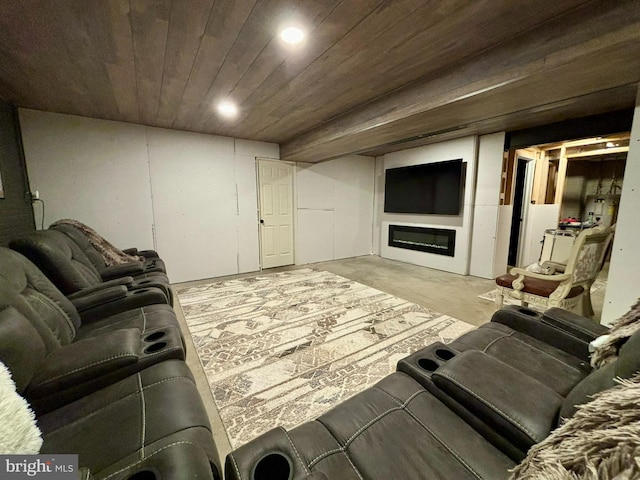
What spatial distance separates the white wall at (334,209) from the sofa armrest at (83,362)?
427 cm

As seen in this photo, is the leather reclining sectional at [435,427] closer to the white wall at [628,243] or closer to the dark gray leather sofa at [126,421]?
the dark gray leather sofa at [126,421]

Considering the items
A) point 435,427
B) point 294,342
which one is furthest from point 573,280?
point 294,342

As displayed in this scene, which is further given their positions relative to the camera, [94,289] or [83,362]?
[94,289]

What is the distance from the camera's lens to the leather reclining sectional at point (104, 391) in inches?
29.6

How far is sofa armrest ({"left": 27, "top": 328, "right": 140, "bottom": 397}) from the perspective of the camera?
99cm

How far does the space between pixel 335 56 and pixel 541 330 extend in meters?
2.26

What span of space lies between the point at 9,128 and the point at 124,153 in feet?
3.44

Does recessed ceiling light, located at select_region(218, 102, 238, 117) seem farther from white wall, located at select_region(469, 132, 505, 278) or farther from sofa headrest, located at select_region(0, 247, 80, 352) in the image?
white wall, located at select_region(469, 132, 505, 278)

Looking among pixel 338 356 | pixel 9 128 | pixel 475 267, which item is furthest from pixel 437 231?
pixel 9 128

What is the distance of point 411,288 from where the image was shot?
3918 mm

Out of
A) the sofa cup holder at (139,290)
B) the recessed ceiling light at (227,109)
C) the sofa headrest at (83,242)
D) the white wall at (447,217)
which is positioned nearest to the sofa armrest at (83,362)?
the sofa cup holder at (139,290)

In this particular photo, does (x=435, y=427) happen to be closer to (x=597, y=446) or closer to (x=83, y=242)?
(x=597, y=446)

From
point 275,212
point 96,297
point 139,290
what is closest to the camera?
point 96,297

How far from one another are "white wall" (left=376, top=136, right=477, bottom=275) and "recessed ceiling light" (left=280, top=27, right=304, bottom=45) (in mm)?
3779
